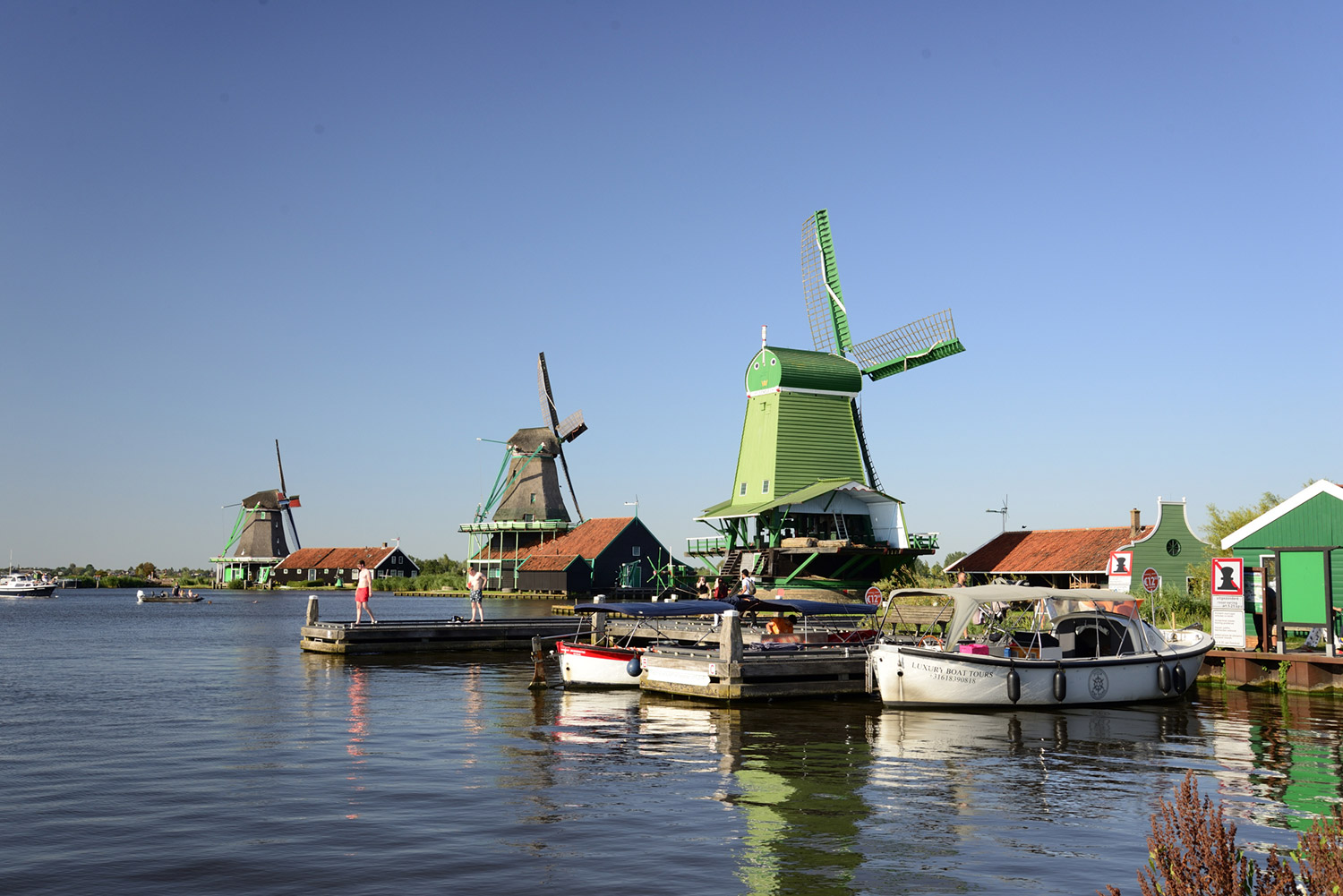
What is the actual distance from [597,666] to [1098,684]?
11.6 metres

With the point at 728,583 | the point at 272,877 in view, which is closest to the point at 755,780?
the point at 272,877

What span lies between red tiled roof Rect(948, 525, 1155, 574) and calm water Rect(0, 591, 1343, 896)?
26.9m

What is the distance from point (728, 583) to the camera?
59.3 meters

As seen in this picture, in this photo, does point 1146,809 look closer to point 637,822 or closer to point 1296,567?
point 637,822

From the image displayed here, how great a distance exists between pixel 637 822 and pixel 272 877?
4219 mm

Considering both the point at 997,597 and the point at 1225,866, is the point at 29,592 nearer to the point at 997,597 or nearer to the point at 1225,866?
the point at 997,597

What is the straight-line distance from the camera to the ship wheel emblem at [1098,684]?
A: 942 inches

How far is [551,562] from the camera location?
91.1 meters

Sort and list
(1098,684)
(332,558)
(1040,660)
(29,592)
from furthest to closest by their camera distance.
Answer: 1. (332,558)
2. (29,592)
3. (1098,684)
4. (1040,660)

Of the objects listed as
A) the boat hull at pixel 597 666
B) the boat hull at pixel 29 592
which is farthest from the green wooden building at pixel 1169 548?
the boat hull at pixel 29 592

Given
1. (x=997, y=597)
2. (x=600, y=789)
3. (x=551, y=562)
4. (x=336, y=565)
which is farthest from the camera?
(x=336, y=565)

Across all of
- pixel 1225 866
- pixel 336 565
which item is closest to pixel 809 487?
pixel 1225 866

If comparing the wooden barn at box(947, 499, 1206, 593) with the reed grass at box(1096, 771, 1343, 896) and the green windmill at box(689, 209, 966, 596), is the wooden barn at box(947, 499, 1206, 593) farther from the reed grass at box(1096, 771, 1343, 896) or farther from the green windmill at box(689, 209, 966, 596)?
the reed grass at box(1096, 771, 1343, 896)

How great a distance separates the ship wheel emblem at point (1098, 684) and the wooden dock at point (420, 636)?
18345 millimetres
